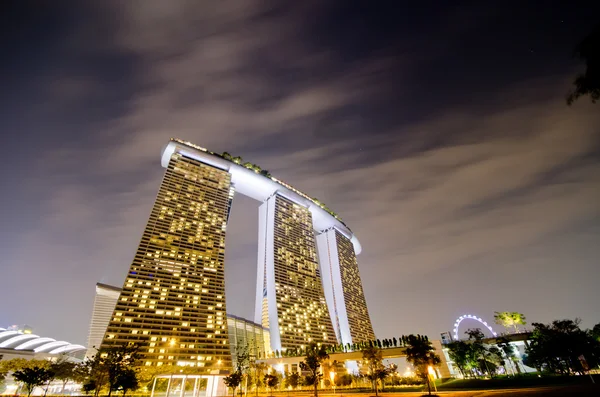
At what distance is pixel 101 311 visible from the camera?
146375mm

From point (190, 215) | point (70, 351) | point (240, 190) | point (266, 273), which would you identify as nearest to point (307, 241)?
point (266, 273)

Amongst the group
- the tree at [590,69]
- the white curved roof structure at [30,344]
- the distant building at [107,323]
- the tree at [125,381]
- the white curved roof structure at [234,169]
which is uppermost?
the white curved roof structure at [234,169]

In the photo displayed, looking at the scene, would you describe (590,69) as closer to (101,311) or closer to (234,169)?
(234,169)

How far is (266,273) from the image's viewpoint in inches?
6196

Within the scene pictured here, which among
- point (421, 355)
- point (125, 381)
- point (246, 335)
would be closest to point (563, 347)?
point (421, 355)

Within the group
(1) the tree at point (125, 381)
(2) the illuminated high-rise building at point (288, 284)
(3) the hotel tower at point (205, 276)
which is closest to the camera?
(1) the tree at point (125, 381)

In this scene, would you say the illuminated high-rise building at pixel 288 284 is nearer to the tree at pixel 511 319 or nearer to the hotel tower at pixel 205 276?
the hotel tower at pixel 205 276

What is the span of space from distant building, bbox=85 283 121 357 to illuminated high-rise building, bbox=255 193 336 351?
76644 mm

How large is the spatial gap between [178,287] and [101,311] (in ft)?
210

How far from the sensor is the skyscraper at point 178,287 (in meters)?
102

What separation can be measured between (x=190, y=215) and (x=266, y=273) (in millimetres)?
51860

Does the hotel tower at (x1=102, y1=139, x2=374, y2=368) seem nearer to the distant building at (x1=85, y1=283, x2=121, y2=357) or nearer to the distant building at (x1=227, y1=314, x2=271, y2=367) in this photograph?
the distant building at (x1=227, y1=314, x2=271, y2=367)

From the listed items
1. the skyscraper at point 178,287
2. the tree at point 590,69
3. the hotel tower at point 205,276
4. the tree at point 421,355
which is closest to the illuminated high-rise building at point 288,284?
the hotel tower at point 205,276

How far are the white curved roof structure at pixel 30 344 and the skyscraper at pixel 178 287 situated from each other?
60.2 m
